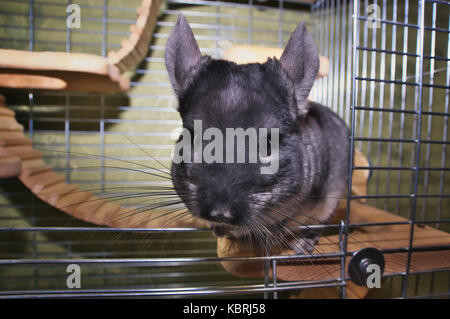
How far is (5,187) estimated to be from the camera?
5.92 feet

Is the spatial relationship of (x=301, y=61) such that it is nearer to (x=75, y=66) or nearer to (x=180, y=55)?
(x=180, y=55)

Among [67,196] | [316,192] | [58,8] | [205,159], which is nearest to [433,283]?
[316,192]

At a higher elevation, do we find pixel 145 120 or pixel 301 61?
pixel 301 61

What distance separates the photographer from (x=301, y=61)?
0.96m

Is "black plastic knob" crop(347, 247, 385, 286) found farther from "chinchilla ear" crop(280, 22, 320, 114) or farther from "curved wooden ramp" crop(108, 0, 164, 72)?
"curved wooden ramp" crop(108, 0, 164, 72)

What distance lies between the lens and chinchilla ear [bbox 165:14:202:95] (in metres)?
0.97

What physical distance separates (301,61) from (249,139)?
374 millimetres

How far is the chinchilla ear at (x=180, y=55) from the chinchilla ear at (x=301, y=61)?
0.31 metres

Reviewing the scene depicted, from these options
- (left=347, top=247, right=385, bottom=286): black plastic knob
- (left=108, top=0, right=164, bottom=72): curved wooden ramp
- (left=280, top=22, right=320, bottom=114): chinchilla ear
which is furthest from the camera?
(left=108, top=0, right=164, bottom=72): curved wooden ramp

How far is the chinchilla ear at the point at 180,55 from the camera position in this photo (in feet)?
3.18

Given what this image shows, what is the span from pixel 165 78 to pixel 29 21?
2.79 feet

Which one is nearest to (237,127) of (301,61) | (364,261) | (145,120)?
(301,61)

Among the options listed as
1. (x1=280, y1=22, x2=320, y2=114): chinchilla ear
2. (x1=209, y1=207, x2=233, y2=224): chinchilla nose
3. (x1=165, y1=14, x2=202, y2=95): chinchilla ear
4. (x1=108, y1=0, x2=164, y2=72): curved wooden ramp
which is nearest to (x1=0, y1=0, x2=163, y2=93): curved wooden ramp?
(x1=108, y1=0, x2=164, y2=72): curved wooden ramp
